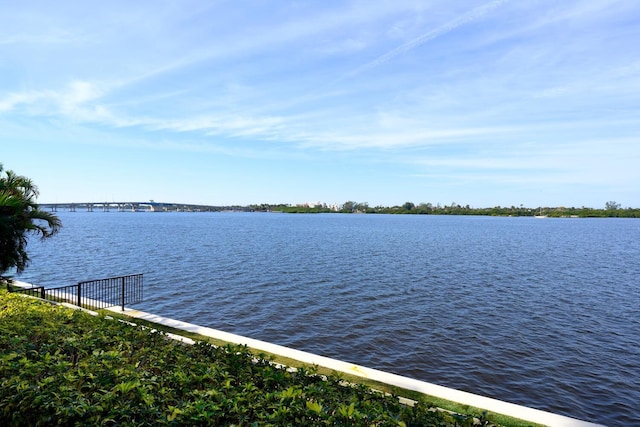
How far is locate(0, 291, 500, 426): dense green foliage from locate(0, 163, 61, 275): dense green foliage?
346 inches

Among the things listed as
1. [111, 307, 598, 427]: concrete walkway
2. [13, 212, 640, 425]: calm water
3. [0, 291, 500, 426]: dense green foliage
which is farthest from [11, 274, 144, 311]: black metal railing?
[0, 291, 500, 426]: dense green foliage

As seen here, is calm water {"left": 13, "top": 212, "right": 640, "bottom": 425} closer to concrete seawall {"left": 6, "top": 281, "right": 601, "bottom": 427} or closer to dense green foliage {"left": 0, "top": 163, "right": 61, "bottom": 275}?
concrete seawall {"left": 6, "top": 281, "right": 601, "bottom": 427}

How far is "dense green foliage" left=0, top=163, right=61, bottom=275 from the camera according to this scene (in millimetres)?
12281

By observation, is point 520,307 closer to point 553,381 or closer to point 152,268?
point 553,381

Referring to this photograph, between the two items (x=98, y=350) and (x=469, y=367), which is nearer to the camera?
(x=98, y=350)

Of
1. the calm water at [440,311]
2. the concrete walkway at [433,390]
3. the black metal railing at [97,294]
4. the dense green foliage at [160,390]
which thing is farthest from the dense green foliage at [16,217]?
the dense green foliage at [160,390]

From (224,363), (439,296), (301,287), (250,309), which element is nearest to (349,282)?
(301,287)

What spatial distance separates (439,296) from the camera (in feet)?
65.8

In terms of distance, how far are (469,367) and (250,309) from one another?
986 centimetres

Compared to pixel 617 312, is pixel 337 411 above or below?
above

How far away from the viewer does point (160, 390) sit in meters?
3.85

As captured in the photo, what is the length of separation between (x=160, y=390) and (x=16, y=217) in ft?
41.3

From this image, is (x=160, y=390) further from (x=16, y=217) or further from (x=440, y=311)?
(x=440, y=311)

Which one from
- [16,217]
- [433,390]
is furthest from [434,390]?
[16,217]
